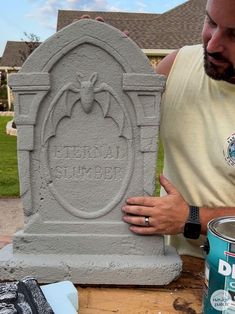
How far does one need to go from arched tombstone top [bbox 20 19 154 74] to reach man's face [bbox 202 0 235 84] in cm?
27

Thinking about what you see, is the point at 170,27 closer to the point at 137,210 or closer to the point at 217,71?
the point at 217,71

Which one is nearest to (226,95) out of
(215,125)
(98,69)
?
(215,125)

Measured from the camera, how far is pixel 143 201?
1833 mm

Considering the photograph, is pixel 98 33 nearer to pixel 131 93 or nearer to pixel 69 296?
pixel 131 93

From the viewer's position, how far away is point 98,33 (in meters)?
1.75

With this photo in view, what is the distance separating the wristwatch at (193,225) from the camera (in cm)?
181

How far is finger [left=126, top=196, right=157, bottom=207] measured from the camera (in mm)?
1818

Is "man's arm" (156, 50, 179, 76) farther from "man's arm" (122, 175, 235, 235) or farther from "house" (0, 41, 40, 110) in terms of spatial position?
"house" (0, 41, 40, 110)

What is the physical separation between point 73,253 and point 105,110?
0.64m

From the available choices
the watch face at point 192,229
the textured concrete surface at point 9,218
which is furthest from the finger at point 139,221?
the textured concrete surface at point 9,218

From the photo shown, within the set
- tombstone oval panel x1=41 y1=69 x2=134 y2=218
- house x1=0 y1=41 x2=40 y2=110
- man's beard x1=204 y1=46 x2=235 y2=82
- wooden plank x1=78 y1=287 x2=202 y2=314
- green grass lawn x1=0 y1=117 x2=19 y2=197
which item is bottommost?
green grass lawn x1=0 y1=117 x2=19 y2=197

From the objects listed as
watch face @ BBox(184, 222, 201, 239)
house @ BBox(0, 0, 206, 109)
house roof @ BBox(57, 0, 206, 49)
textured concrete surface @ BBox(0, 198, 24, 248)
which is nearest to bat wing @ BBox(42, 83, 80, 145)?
watch face @ BBox(184, 222, 201, 239)

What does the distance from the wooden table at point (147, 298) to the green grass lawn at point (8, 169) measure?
440 cm

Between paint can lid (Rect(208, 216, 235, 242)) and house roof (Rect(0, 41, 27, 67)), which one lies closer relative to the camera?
paint can lid (Rect(208, 216, 235, 242))
